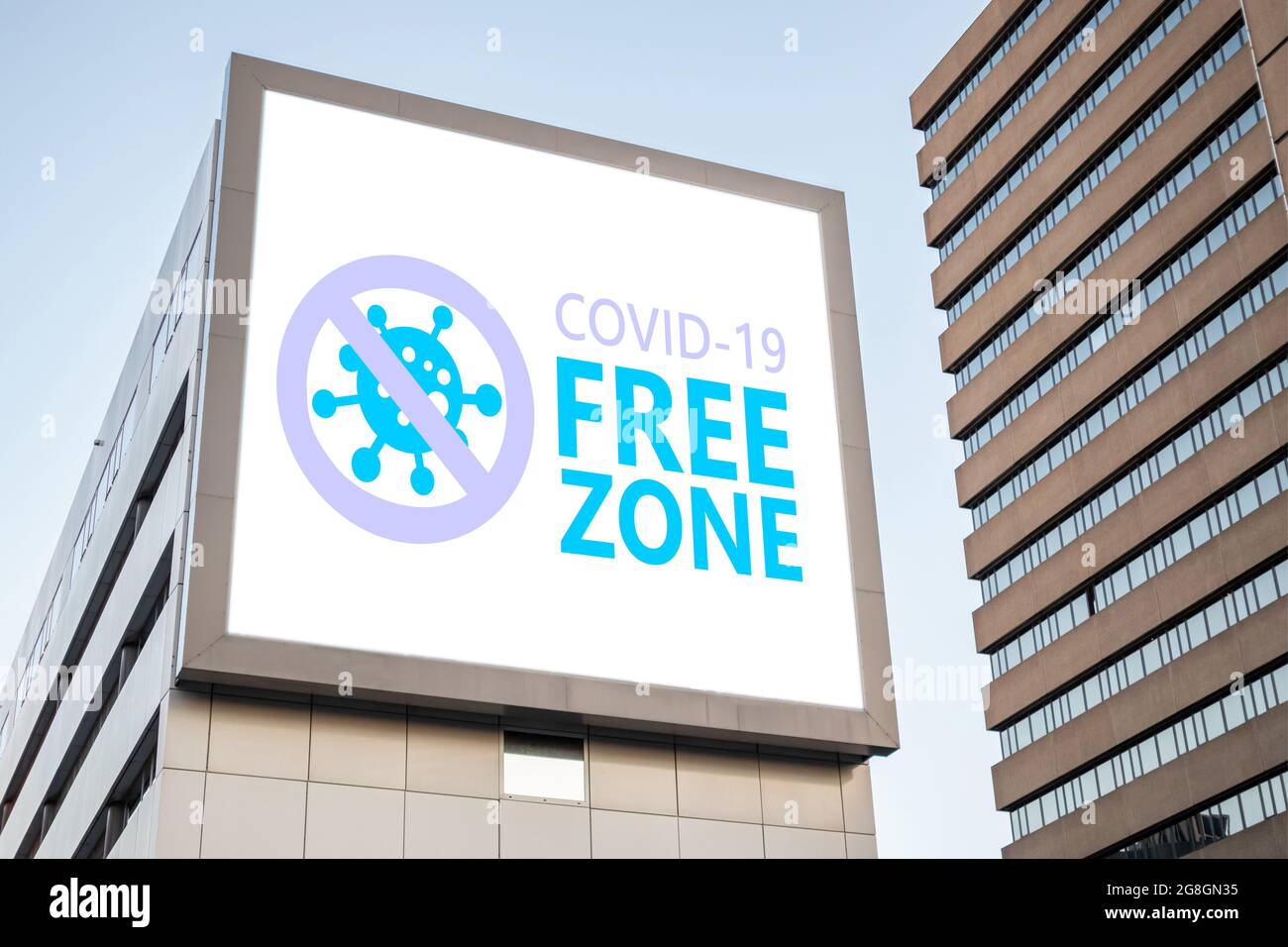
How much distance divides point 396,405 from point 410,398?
28 centimetres

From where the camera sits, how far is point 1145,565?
80.4m

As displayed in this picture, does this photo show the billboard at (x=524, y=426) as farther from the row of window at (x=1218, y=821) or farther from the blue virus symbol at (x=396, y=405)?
the row of window at (x=1218, y=821)

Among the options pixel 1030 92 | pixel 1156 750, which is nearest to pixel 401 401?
pixel 1156 750

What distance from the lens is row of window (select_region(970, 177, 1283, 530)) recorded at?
7681 centimetres

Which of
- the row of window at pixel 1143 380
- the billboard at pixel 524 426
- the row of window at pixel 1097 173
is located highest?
the row of window at pixel 1097 173

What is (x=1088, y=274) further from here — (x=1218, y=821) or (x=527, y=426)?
(x=527, y=426)

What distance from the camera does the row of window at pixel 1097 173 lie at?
262 feet

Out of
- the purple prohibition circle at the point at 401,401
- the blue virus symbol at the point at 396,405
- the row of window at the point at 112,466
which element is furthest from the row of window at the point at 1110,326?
the blue virus symbol at the point at 396,405

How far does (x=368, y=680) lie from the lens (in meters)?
26.0

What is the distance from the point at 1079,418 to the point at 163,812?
69.0 meters

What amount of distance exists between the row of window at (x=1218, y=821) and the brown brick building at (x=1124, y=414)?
130 mm

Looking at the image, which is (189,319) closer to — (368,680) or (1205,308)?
(368,680)

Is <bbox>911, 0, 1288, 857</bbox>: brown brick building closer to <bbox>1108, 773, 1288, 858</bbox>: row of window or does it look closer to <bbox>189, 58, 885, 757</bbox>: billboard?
<bbox>1108, 773, 1288, 858</bbox>: row of window
